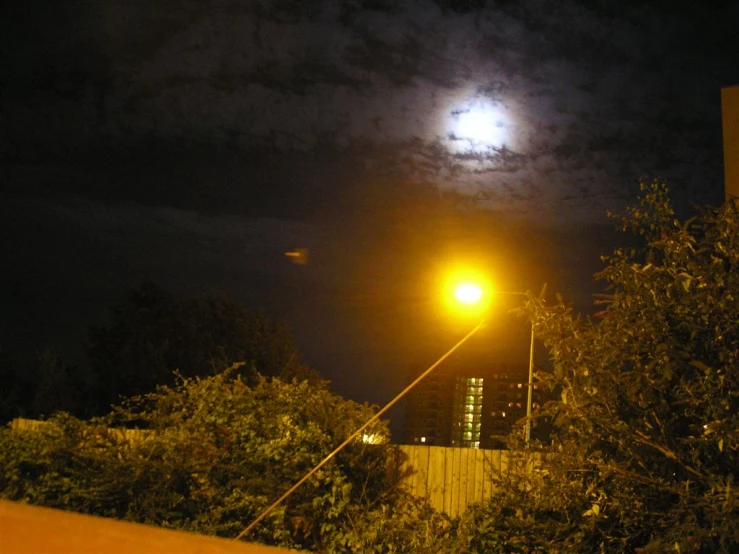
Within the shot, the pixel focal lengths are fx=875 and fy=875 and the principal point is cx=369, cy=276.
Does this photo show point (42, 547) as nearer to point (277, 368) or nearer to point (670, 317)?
point (670, 317)

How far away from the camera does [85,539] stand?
15.6 feet

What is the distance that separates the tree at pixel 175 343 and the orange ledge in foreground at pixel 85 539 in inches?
1429

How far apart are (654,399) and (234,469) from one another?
22.4 feet

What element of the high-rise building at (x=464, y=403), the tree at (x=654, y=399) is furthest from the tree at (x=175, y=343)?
the tree at (x=654, y=399)

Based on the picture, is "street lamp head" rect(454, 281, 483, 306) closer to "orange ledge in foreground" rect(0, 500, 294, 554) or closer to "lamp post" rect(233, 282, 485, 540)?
"lamp post" rect(233, 282, 485, 540)

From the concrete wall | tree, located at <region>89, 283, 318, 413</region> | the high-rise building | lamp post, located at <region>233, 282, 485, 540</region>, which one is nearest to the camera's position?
the concrete wall

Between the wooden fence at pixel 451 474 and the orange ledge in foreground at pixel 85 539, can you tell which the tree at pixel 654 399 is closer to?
the wooden fence at pixel 451 474

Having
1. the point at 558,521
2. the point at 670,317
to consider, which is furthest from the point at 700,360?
the point at 558,521

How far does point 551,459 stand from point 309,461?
432 centimetres

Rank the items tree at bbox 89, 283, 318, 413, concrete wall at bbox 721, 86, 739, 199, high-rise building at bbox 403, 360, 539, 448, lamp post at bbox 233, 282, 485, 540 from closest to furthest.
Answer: concrete wall at bbox 721, 86, 739, 199 < lamp post at bbox 233, 282, 485, 540 < high-rise building at bbox 403, 360, 539, 448 < tree at bbox 89, 283, 318, 413

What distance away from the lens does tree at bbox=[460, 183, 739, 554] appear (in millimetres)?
7883

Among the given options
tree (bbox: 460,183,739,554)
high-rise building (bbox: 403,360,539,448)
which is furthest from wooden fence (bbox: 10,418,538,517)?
high-rise building (bbox: 403,360,539,448)

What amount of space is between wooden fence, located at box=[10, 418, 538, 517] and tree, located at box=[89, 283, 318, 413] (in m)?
28.8

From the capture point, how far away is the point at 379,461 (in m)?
12.9
